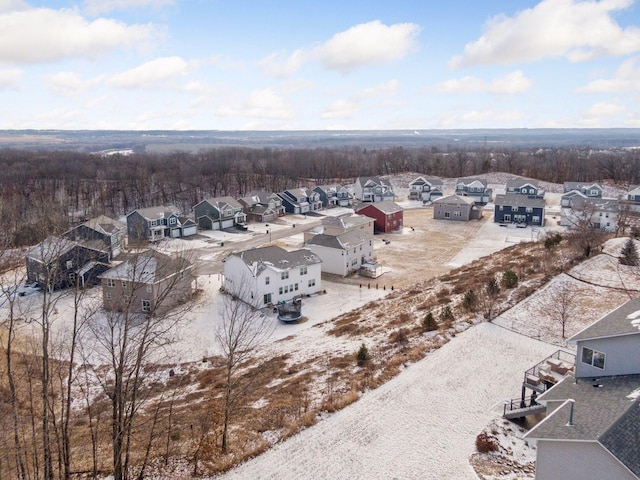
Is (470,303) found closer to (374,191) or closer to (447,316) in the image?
(447,316)

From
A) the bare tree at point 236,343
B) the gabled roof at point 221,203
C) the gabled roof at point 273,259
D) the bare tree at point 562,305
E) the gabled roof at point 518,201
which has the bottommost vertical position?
the bare tree at point 236,343

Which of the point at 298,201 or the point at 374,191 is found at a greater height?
the point at 374,191

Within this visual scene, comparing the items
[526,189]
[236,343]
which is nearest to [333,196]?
[526,189]

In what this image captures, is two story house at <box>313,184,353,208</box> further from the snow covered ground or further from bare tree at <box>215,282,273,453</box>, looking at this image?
the snow covered ground

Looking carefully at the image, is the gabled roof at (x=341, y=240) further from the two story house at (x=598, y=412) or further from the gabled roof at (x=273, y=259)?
the two story house at (x=598, y=412)

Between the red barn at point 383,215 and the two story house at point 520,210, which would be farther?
the two story house at point 520,210

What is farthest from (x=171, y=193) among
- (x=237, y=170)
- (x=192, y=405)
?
(x=192, y=405)

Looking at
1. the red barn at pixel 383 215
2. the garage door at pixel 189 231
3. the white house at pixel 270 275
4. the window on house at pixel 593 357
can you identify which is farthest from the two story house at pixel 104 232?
the window on house at pixel 593 357
